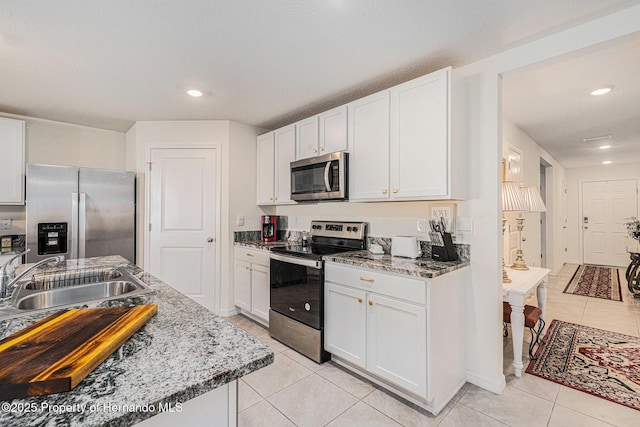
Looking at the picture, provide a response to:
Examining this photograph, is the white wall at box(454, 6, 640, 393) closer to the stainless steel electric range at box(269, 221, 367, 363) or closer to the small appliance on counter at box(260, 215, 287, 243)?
the stainless steel electric range at box(269, 221, 367, 363)

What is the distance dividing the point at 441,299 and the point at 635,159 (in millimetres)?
7075

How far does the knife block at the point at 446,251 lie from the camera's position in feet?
7.02

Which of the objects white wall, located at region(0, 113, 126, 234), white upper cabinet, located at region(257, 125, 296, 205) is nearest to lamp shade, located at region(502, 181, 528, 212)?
white upper cabinet, located at region(257, 125, 296, 205)

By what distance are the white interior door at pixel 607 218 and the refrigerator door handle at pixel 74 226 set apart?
949cm

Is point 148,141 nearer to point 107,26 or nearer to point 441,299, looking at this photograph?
point 107,26

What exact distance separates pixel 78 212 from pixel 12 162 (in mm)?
806

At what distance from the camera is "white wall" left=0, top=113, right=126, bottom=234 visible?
11.1 feet

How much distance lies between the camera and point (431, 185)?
6.82 feet

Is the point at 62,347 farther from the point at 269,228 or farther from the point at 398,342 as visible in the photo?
the point at 269,228

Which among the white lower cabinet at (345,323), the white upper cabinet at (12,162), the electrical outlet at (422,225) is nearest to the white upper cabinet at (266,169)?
the white lower cabinet at (345,323)

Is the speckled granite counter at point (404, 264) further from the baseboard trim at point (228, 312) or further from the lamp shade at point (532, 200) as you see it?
the baseboard trim at point (228, 312)

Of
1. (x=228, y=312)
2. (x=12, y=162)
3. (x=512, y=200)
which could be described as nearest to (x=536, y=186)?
(x=512, y=200)

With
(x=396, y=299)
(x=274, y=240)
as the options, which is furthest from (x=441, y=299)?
(x=274, y=240)

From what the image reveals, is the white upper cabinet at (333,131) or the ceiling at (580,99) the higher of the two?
the ceiling at (580,99)
